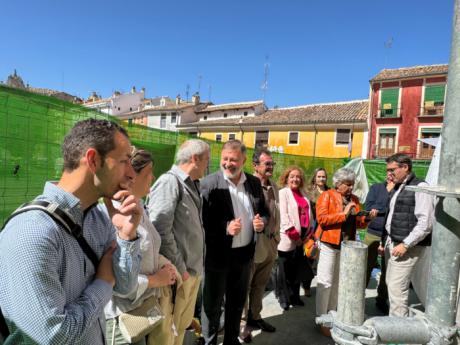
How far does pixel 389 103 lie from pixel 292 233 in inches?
1105

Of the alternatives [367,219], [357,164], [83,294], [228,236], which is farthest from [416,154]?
[83,294]

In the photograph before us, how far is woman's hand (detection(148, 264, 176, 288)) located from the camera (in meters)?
1.89

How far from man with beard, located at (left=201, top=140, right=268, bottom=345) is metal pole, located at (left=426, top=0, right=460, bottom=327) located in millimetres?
1895

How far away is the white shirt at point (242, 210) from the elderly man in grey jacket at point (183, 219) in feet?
1.58

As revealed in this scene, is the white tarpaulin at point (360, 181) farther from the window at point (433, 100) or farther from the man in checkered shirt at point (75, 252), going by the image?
the window at point (433, 100)

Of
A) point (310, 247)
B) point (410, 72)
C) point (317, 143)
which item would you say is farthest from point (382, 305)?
point (410, 72)

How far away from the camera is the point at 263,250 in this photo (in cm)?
351

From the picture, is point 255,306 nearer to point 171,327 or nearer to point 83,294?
point 171,327

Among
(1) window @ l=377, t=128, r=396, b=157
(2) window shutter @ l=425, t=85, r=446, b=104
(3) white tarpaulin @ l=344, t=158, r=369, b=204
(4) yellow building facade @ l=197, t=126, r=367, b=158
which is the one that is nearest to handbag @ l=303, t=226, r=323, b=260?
(3) white tarpaulin @ l=344, t=158, r=369, b=204

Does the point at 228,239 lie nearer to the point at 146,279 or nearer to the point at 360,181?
the point at 146,279

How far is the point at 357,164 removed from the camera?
7.99 metres

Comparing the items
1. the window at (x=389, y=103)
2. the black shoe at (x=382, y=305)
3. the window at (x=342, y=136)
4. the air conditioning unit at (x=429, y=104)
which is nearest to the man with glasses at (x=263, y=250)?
the black shoe at (x=382, y=305)

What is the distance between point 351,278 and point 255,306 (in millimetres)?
2886

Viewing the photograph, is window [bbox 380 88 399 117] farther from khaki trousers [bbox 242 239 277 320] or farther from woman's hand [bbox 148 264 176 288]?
woman's hand [bbox 148 264 176 288]
